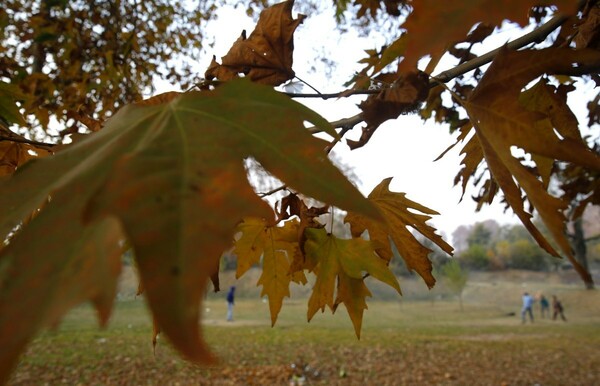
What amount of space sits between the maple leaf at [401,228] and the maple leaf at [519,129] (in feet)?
0.93

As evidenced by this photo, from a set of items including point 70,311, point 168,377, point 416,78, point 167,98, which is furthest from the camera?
point 168,377

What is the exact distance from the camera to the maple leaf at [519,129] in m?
0.52

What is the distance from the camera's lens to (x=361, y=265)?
3.03 ft

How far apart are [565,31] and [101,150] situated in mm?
1011

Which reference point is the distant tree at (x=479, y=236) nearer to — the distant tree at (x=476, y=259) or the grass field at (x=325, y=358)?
the distant tree at (x=476, y=259)

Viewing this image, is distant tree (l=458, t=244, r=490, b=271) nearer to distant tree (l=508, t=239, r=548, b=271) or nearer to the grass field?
distant tree (l=508, t=239, r=548, b=271)

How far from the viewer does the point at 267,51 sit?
0.84 metres

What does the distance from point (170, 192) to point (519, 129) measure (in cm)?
45

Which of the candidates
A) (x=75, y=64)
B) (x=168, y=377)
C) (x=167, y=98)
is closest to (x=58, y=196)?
(x=167, y=98)

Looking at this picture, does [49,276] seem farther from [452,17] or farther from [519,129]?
[519,129]

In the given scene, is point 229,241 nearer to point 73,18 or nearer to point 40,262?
point 40,262

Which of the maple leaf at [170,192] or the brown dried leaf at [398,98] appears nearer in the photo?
the maple leaf at [170,192]

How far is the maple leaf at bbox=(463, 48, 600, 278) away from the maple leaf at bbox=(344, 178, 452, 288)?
0.93ft

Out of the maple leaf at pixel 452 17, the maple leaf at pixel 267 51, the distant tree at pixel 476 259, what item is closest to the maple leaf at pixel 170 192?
the maple leaf at pixel 452 17
